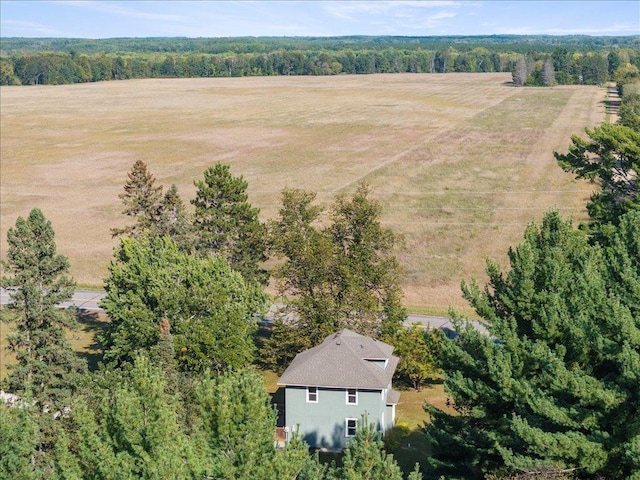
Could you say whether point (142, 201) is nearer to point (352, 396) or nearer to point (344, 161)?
point (352, 396)

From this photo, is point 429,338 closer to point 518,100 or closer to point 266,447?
point 266,447

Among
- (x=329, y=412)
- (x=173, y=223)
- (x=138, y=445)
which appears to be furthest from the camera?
(x=173, y=223)

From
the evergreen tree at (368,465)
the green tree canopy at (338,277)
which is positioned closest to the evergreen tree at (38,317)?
the green tree canopy at (338,277)

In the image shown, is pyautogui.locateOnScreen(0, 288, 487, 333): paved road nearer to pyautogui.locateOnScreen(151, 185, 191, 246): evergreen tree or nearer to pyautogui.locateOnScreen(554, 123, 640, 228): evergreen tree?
pyautogui.locateOnScreen(151, 185, 191, 246): evergreen tree

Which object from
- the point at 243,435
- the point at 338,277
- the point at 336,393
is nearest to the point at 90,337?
the point at 338,277

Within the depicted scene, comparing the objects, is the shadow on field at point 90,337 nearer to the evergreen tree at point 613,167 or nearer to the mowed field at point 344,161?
the mowed field at point 344,161

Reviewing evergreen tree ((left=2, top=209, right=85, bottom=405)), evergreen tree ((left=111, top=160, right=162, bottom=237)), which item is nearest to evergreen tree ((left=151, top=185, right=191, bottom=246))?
evergreen tree ((left=111, top=160, right=162, bottom=237))

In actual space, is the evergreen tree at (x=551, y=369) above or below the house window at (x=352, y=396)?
above
